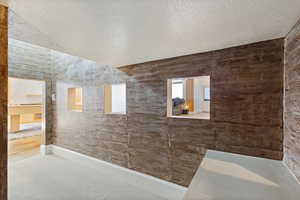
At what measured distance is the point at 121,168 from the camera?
2623mm

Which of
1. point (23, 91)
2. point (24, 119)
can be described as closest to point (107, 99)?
point (23, 91)

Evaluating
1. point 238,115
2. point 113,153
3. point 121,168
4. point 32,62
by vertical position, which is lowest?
point 121,168

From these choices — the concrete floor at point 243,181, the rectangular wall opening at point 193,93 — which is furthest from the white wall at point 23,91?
the concrete floor at point 243,181

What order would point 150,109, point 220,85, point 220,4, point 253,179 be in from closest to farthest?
point 220,4, point 253,179, point 220,85, point 150,109

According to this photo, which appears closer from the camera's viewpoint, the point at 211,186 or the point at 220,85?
the point at 211,186

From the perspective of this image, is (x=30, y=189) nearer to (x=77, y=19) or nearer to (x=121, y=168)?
(x=121, y=168)

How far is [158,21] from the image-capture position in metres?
1.08

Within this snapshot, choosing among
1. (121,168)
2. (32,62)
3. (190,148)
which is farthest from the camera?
(32,62)

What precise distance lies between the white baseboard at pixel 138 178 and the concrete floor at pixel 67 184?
0.20ft

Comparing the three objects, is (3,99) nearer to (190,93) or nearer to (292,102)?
(292,102)

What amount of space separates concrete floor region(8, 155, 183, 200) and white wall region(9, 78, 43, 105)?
428cm

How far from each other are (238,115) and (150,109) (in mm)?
1224

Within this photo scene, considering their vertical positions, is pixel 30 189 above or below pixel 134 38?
below

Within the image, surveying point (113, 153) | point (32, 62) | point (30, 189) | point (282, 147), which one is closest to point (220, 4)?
point (282, 147)
